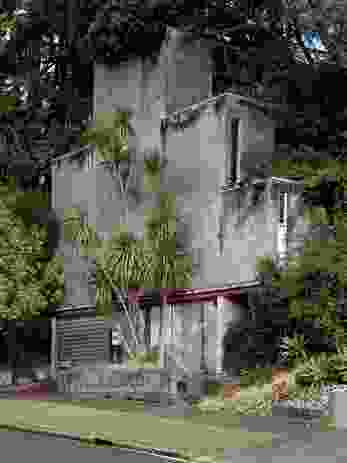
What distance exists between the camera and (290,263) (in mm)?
17969

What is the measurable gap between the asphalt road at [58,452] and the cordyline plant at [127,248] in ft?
27.1

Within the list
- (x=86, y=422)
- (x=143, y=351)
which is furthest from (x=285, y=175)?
(x=86, y=422)

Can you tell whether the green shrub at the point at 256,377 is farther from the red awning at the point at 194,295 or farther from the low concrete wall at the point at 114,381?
the red awning at the point at 194,295

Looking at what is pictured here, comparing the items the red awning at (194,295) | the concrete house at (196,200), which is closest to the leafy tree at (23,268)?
→ the concrete house at (196,200)

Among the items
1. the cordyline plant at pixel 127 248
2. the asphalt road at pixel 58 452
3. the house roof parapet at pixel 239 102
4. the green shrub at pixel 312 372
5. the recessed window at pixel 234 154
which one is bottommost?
the asphalt road at pixel 58 452

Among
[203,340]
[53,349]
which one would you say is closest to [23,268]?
[53,349]

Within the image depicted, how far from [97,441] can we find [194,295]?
9.02 metres

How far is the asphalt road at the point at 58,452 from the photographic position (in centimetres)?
1085

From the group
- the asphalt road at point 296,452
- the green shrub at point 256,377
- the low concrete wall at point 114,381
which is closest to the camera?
the asphalt road at point 296,452

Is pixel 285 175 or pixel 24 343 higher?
pixel 285 175

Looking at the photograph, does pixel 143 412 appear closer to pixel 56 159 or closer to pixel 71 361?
pixel 71 361

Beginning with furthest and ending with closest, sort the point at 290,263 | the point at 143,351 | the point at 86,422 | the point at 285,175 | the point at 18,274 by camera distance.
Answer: the point at 18,274
the point at 143,351
the point at 285,175
the point at 290,263
the point at 86,422

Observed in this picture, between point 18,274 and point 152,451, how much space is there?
1293 centimetres

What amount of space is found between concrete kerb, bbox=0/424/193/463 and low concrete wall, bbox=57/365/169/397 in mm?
5742
